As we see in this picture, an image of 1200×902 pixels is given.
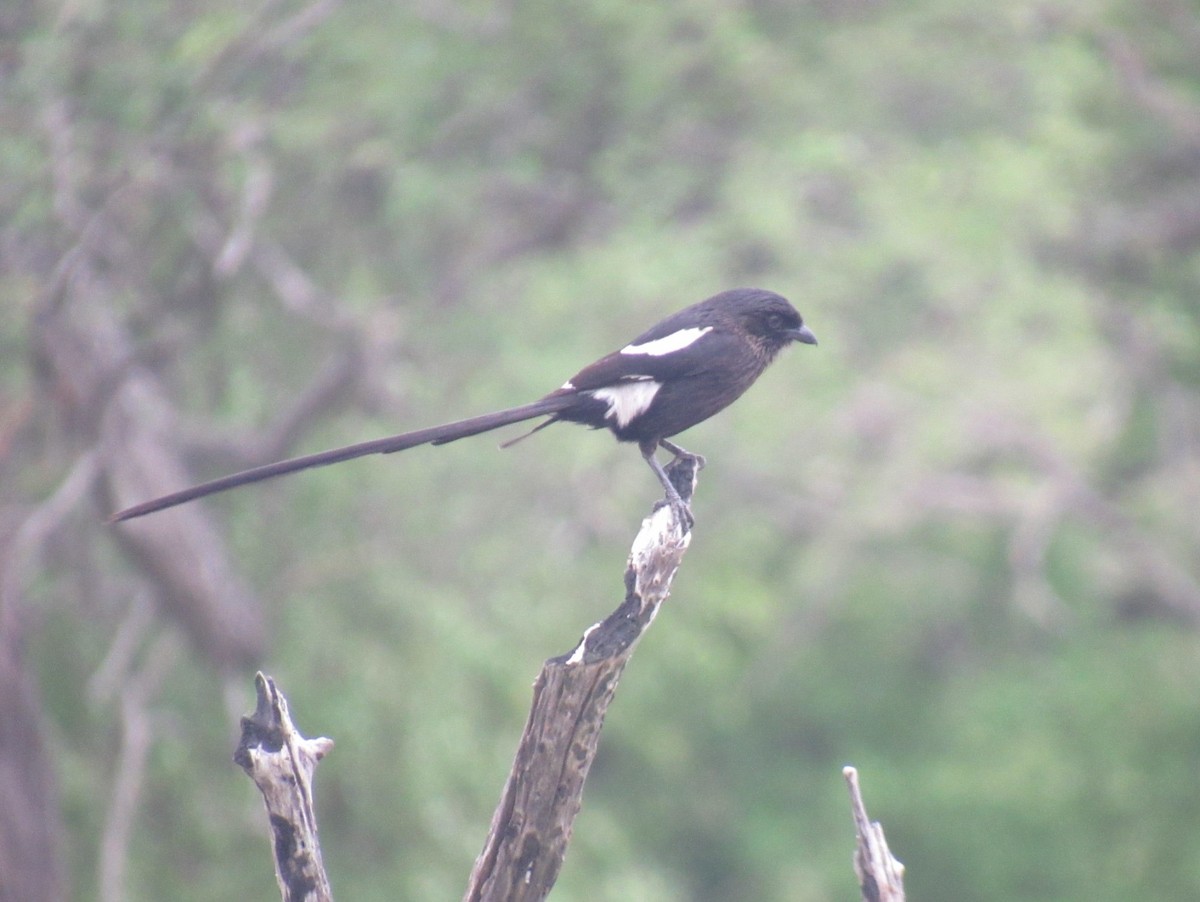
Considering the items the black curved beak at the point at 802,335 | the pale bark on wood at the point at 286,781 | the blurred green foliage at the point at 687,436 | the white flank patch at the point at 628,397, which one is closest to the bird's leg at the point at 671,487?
the white flank patch at the point at 628,397

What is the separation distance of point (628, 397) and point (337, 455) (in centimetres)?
106

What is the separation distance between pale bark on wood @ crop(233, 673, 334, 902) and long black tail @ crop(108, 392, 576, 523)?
65 cm

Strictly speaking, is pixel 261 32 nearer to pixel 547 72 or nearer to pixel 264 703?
pixel 547 72

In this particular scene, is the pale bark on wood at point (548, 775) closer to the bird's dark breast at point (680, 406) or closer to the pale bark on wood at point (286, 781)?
the pale bark on wood at point (286, 781)

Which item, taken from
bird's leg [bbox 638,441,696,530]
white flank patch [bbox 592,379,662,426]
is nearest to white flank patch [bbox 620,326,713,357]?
white flank patch [bbox 592,379,662,426]

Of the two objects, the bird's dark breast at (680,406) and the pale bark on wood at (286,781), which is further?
the bird's dark breast at (680,406)

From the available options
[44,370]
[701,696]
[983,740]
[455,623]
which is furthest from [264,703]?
[983,740]

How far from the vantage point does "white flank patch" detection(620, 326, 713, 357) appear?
14.4ft

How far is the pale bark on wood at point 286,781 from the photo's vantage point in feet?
10.0

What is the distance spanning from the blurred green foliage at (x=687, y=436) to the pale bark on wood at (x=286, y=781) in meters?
3.67

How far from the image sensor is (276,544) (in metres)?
7.98

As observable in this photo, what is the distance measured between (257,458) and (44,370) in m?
1.91

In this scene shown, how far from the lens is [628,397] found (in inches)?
171

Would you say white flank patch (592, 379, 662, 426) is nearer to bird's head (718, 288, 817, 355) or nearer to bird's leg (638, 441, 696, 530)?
bird's leg (638, 441, 696, 530)
